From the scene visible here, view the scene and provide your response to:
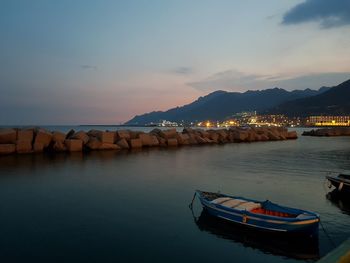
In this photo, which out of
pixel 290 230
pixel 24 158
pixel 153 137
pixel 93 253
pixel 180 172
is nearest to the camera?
pixel 93 253

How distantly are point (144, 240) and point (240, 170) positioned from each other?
1513cm

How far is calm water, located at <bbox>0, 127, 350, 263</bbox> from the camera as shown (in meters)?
9.86

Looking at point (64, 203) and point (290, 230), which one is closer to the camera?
point (290, 230)

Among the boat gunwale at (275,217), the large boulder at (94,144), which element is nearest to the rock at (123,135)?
the large boulder at (94,144)

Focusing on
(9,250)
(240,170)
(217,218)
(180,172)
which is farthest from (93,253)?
(240,170)

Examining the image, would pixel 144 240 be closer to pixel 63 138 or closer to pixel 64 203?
pixel 64 203

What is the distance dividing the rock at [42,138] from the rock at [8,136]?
6.18 ft

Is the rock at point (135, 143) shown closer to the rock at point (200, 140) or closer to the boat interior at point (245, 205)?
the rock at point (200, 140)

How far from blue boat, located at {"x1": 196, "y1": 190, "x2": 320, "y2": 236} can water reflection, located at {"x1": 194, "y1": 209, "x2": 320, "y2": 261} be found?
21 centimetres

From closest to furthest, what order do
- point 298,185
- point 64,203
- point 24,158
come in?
point 64,203
point 298,185
point 24,158

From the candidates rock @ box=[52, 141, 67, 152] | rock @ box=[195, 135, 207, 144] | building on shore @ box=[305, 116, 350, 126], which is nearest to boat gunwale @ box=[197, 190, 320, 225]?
rock @ box=[52, 141, 67, 152]

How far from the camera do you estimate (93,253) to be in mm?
9734

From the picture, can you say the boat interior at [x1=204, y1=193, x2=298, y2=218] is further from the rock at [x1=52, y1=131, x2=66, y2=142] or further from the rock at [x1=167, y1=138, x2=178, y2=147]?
the rock at [x1=167, y1=138, x2=178, y2=147]

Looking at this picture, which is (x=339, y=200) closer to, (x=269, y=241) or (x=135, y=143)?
(x=269, y=241)
